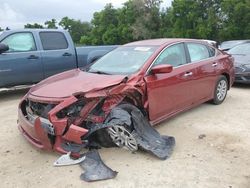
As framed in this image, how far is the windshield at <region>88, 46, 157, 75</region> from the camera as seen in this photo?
5355 mm

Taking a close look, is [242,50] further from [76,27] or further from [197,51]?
[76,27]

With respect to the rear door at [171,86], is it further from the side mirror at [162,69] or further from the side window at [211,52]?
the side window at [211,52]

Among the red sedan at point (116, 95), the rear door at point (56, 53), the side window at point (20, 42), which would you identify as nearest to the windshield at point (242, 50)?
the red sedan at point (116, 95)

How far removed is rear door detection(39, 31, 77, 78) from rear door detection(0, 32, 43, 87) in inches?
8.1

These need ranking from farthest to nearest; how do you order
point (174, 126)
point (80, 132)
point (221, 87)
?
point (221, 87) < point (174, 126) < point (80, 132)

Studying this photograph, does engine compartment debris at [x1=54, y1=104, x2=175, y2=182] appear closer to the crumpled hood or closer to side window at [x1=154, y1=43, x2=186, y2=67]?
the crumpled hood

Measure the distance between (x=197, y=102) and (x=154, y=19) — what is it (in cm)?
4337

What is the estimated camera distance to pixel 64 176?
13.4 feet

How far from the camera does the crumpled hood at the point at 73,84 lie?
4607 mm

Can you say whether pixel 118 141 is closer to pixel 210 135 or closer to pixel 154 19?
pixel 210 135

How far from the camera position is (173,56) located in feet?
19.4

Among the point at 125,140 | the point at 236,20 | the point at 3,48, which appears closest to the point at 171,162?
the point at 125,140

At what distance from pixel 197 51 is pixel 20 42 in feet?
13.7

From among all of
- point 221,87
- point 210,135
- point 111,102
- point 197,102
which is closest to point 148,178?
point 111,102
